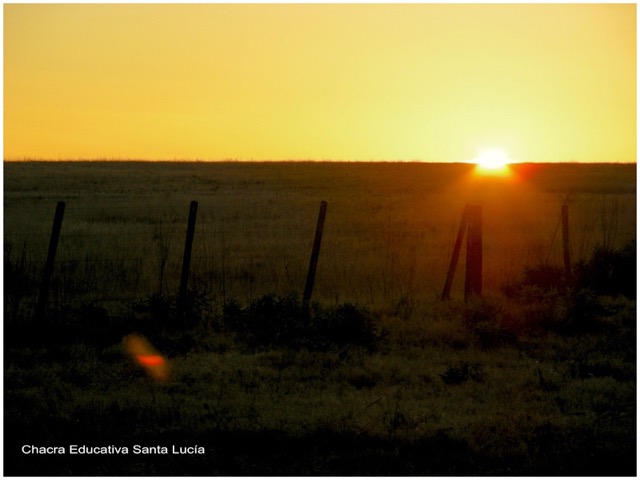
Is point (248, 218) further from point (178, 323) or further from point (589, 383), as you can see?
point (589, 383)

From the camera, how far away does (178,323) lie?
11.5 metres

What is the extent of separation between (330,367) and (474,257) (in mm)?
4608

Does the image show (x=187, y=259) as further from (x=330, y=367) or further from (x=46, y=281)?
(x=330, y=367)

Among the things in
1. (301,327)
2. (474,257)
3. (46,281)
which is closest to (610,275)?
(474,257)

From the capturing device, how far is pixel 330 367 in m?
9.49

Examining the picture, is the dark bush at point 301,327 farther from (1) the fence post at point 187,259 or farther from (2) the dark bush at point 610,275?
(2) the dark bush at point 610,275

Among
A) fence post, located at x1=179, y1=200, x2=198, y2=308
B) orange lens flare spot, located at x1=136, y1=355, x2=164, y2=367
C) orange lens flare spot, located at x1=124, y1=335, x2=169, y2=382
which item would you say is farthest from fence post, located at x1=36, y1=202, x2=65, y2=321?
orange lens flare spot, located at x1=136, y1=355, x2=164, y2=367

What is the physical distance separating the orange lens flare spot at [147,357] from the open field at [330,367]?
12 centimetres

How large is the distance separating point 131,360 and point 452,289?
650cm

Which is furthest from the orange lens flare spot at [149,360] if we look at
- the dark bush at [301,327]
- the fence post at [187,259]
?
the fence post at [187,259]

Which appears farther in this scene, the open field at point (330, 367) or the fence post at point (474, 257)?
the fence post at point (474, 257)

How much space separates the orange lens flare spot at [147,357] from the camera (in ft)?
30.5

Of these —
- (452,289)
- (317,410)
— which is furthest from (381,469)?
(452,289)

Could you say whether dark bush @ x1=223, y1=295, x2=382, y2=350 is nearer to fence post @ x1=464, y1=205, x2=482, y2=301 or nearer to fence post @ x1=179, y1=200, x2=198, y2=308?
fence post @ x1=179, y1=200, x2=198, y2=308
